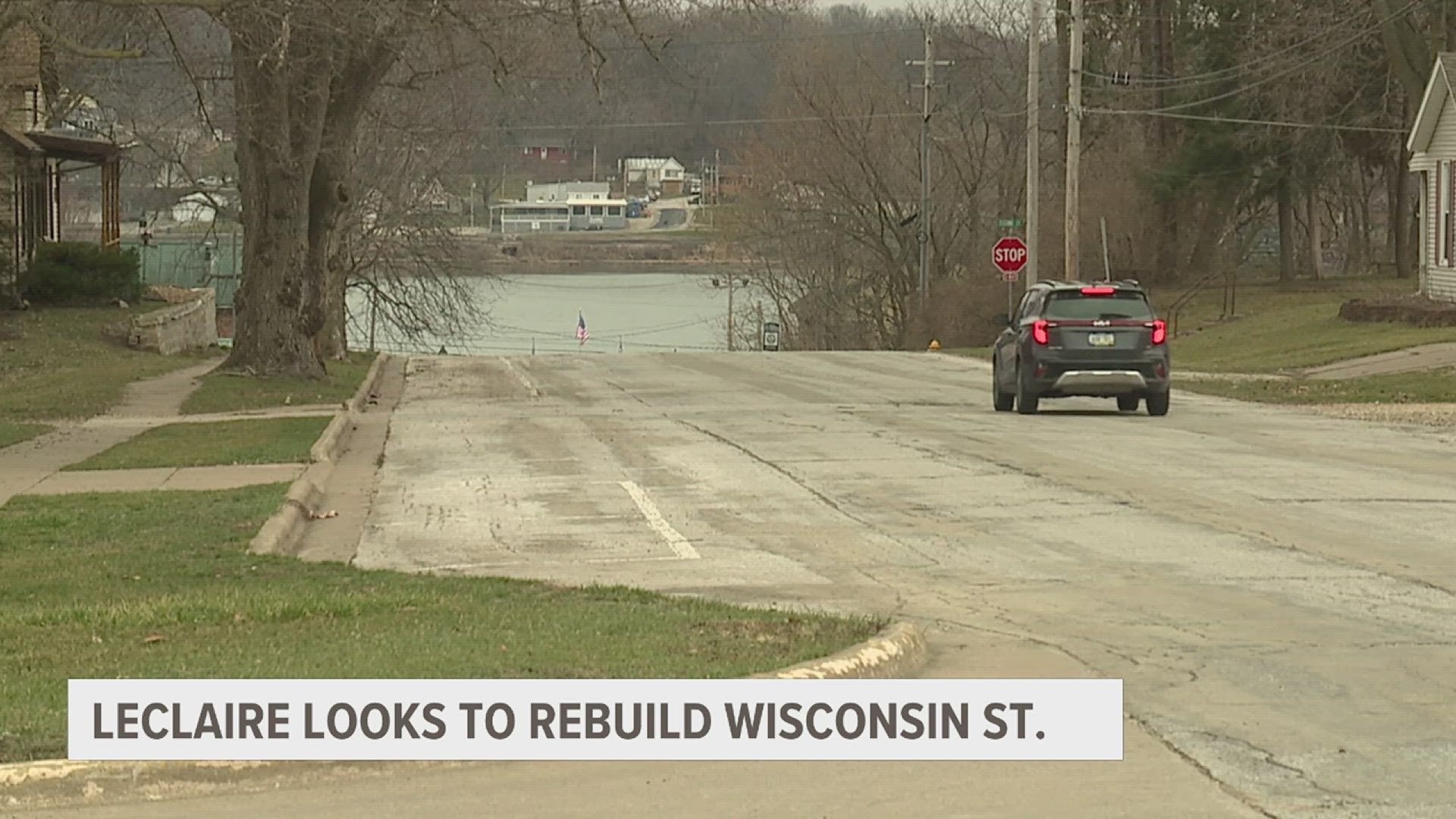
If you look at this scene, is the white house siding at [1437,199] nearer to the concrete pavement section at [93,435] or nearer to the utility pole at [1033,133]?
the utility pole at [1033,133]

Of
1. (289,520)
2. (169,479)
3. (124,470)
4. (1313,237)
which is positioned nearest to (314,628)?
(289,520)

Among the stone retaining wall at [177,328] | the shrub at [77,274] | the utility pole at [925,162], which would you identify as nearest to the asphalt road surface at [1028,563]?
the stone retaining wall at [177,328]

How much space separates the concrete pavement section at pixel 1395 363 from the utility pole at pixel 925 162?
28374 millimetres

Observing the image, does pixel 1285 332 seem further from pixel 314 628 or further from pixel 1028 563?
pixel 314 628

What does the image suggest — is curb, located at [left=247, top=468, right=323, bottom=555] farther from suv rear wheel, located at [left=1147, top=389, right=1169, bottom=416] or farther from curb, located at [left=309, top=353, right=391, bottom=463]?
suv rear wheel, located at [left=1147, top=389, right=1169, bottom=416]

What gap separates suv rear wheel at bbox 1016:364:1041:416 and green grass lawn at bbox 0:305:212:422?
12687 mm

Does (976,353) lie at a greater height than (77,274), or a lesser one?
lesser

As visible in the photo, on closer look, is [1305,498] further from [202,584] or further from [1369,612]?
[202,584]

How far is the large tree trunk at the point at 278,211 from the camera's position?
3011 cm

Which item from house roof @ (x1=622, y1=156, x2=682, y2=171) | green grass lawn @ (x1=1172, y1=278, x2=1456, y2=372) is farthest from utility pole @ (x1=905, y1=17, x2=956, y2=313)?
house roof @ (x1=622, y1=156, x2=682, y2=171)

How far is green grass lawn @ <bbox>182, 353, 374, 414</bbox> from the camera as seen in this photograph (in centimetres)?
2861

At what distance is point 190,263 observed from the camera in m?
76.6

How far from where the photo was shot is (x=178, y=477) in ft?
61.3

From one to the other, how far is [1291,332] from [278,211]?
22588 millimetres
